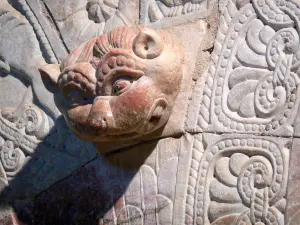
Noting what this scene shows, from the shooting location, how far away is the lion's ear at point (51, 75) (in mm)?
2566

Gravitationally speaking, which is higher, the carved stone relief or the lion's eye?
the carved stone relief

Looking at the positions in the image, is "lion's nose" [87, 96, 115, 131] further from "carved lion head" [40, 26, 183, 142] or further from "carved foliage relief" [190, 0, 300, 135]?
"carved foliage relief" [190, 0, 300, 135]

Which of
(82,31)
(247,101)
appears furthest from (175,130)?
(82,31)

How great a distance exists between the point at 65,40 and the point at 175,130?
84cm

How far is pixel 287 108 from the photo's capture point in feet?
7.48

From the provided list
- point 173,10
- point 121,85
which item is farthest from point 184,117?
point 173,10

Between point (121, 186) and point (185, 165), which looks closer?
point (185, 165)

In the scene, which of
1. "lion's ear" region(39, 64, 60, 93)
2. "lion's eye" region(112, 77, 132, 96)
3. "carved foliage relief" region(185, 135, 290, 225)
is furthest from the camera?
"lion's ear" region(39, 64, 60, 93)

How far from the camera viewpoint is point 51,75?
2570mm

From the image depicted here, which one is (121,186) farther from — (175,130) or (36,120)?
(36,120)

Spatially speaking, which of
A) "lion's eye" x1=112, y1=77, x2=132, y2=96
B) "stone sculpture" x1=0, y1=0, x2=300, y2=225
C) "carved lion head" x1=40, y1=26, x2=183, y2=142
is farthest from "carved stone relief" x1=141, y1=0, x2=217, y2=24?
"lion's eye" x1=112, y1=77, x2=132, y2=96

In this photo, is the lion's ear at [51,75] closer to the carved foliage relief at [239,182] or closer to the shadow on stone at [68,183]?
the shadow on stone at [68,183]

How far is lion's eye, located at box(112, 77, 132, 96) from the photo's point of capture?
234 cm

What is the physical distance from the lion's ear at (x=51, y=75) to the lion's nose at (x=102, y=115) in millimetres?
289
